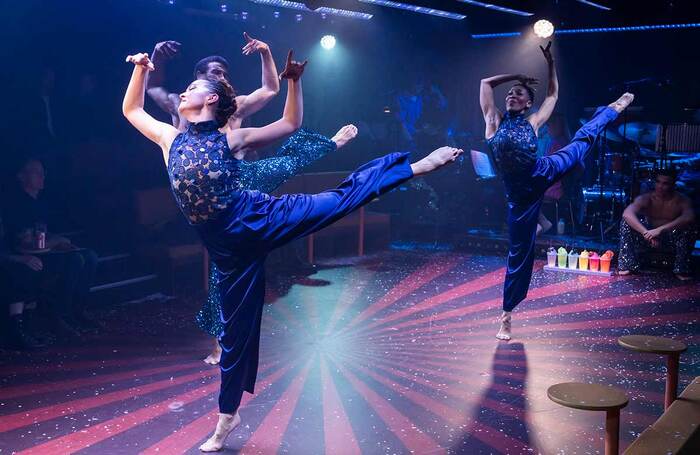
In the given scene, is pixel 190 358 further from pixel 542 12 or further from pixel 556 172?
pixel 542 12

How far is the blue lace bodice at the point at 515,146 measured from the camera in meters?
5.03

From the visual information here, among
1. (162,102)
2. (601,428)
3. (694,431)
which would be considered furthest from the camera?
(162,102)

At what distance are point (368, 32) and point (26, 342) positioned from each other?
23.7 feet

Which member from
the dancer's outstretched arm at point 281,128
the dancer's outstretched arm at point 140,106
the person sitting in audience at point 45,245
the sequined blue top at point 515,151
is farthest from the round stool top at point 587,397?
the person sitting in audience at point 45,245

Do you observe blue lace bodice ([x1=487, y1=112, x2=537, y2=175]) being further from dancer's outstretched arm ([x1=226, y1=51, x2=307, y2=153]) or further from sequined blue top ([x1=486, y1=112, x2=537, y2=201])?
dancer's outstretched arm ([x1=226, y1=51, x2=307, y2=153])

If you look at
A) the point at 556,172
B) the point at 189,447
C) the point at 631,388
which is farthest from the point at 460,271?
the point at 189,447

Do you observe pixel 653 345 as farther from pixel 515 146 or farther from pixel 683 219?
pixel 683 219

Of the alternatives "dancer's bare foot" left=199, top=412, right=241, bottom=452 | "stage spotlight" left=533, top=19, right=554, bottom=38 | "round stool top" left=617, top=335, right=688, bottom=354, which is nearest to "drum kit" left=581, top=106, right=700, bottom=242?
"stage spotlight" left=533, top=19, right=554, bottom=38

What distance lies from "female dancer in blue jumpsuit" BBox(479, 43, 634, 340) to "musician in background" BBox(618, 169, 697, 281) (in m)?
2.62

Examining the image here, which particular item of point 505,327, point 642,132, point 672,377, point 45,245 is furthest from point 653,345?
point 642,132

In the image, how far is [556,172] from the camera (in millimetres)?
5129

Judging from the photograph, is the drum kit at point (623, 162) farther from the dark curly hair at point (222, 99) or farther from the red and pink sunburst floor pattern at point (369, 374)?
the dark curly hair at point (222, 99)

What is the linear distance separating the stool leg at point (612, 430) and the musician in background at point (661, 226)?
16.5 ft

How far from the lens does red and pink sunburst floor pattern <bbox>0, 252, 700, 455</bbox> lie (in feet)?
12.2
